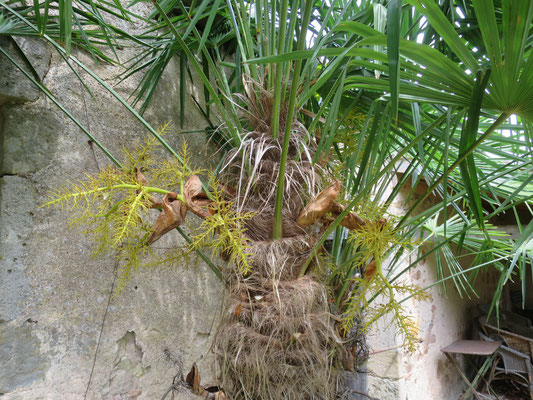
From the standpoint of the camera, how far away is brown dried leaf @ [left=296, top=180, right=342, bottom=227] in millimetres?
789

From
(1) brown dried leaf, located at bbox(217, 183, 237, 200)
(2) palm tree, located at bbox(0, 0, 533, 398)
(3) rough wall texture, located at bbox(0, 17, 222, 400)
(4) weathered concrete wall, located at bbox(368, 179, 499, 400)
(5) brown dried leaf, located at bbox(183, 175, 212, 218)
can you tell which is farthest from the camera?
(4) weathered concrete wall, located at bbox(368, 179, 499, 400)

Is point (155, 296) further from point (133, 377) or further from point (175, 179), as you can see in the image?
point (175, 179)

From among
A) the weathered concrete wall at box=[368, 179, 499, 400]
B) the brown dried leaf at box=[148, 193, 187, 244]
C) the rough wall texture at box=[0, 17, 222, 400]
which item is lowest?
the weathered concrete wall at box=[368, 179, 499, 400]

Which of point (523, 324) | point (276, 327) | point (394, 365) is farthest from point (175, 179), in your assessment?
point (523, 324)

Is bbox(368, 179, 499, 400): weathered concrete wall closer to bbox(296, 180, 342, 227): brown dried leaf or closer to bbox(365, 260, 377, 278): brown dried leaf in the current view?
bbox(365, 260, 377, 278): brown dried leaf

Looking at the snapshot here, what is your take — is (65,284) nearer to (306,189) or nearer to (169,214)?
(169,214)

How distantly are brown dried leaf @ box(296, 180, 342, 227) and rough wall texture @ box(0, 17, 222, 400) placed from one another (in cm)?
49

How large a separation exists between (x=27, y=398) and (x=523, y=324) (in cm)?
404

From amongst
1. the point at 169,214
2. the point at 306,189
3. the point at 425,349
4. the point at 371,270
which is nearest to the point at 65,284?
the point at 169,214

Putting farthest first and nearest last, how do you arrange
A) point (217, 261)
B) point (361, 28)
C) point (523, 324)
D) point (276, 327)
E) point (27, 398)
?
point (523, 324) < point (217, 261) < point (27, 398) < point (276, 327) < point (361, 28)

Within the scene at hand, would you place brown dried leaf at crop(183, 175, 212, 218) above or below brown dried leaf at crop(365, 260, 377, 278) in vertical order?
above

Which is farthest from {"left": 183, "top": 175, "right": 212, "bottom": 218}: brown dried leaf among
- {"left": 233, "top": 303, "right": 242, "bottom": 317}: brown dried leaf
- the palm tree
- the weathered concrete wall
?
the weathered concrete wall

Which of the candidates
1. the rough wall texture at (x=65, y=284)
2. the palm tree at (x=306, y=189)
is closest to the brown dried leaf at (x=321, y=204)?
the palm tree at (x=306, y=189)

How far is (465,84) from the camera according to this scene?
2.18 feet
